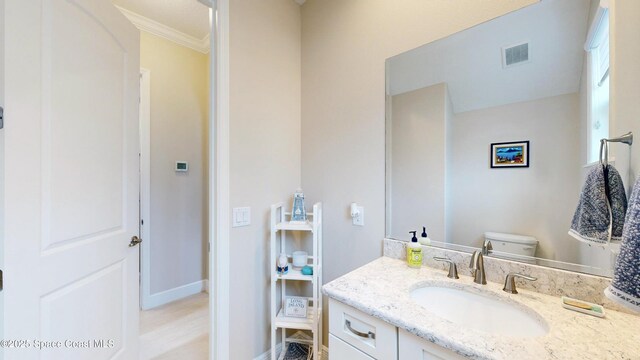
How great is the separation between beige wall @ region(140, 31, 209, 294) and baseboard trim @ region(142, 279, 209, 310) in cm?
4

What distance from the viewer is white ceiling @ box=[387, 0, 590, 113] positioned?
0.87 m

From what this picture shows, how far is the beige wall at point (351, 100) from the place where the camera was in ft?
4.16

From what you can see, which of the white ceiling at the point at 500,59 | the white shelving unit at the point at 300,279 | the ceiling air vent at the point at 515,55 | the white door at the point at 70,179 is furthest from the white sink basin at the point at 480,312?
the white door at the point at 70,179

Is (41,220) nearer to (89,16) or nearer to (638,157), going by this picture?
(89,16)

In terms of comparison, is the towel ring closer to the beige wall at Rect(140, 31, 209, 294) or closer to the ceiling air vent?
the ceiling air vent

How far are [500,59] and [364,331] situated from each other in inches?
49.5

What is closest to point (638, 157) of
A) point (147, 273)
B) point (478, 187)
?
point (478, 187)

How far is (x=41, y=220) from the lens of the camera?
90 cm

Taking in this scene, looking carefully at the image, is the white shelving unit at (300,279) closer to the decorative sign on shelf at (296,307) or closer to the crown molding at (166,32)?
the decorative sign on shelf at (296,307)

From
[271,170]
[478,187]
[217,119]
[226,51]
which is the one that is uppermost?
[226,51]

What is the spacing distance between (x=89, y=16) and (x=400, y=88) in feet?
5.18

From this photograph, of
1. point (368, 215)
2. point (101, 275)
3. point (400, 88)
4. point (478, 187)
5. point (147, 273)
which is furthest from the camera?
point (147, 273)

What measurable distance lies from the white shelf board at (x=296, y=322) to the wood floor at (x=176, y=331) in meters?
0.70

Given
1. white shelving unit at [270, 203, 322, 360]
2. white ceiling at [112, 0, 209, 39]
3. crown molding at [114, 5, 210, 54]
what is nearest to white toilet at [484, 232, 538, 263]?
white shelving unit at [270, 203, 322, 360]
